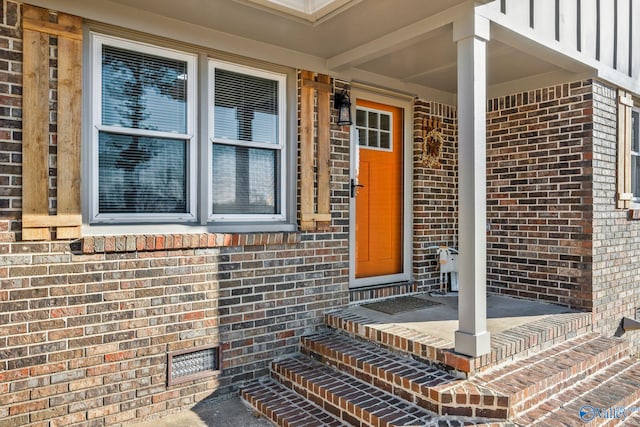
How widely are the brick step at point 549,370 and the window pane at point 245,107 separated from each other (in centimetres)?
265

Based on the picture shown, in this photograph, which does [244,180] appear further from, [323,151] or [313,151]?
→ [323,151]

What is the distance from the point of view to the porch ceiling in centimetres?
311

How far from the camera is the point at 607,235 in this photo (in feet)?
15.1

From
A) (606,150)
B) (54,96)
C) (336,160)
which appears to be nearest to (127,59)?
(54,96)

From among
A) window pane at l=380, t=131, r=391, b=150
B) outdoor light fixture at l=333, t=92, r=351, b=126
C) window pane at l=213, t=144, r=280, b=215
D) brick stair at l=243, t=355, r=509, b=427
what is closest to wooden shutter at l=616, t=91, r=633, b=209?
window pane at l=380, t=131, r=391, b=150

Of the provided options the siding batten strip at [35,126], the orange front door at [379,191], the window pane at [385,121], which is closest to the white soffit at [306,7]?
the siding batten strip at [35,126]

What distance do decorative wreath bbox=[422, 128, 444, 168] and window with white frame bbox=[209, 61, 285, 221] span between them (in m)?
1.92

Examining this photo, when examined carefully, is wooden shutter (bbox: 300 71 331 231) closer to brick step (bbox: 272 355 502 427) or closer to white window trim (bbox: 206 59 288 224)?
white window trim (bbox: 206 59 288 224)

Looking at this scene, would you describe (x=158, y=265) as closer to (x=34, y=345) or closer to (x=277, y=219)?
(x=34, y=345)

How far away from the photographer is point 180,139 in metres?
3.48

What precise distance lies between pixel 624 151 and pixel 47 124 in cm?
566

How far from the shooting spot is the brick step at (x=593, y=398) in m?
2.80

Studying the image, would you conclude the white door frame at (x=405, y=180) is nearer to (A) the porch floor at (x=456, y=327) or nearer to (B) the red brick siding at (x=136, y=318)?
(A) the porch floor at (x=456, y=327)

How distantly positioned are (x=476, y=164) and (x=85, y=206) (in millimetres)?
2845
